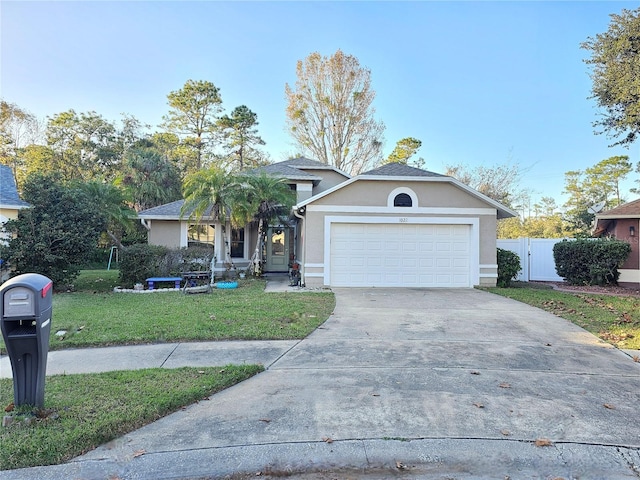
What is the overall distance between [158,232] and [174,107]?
20007mm

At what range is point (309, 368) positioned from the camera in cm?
488

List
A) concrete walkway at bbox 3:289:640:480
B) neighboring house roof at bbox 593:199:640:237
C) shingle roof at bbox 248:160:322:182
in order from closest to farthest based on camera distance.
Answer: concrete walkway at bbox 3:289:640:480 → neighboring house roof at bbox 593:199:640:237 → shingle roof at bbox 248:160:322:182

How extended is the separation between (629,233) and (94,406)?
53.9 feet

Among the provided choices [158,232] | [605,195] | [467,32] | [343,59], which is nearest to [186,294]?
[158,232]

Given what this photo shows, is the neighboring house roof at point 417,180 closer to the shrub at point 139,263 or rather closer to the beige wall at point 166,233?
the shrub at point 139,263

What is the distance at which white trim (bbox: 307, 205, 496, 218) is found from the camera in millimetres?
12258

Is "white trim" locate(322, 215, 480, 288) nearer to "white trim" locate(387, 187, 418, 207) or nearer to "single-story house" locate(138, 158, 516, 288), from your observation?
"single-story house" locate(138, 158, 516, 288)

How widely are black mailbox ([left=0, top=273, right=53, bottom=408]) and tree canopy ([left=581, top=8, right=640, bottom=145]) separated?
555 inches

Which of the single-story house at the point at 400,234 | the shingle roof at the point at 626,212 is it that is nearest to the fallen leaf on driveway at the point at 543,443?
the single-story house at the point at 400,234

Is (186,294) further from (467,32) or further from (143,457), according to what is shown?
(467,32)

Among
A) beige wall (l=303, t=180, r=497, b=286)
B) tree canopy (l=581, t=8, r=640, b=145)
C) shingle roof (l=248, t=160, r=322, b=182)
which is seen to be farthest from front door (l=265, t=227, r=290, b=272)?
Result: tree canopy (l=581, t=8, r=640, b=145)

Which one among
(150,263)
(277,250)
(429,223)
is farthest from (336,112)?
(150,263)

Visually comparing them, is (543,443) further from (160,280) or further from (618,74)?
(618,74)

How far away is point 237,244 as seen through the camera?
16.2 meters
